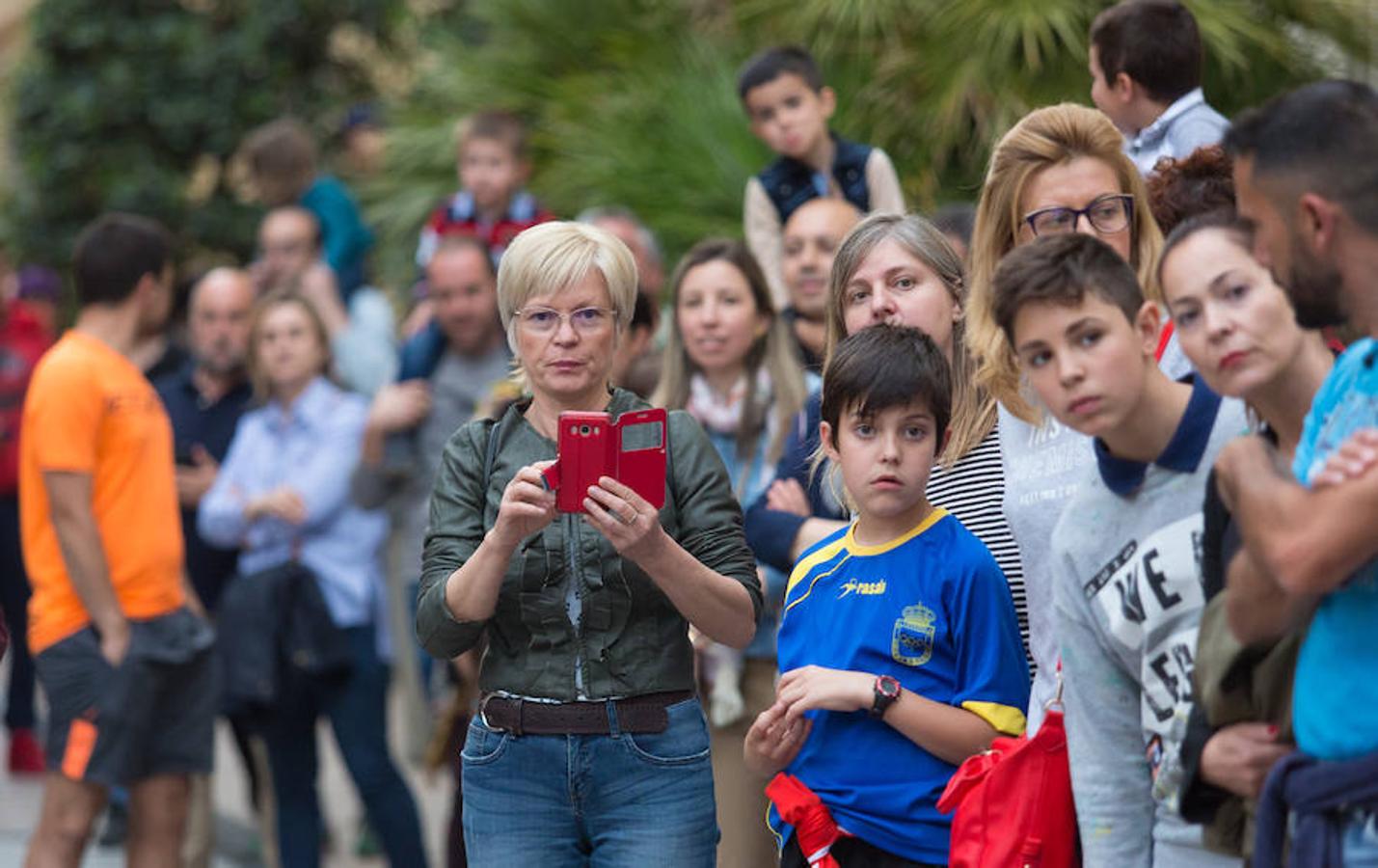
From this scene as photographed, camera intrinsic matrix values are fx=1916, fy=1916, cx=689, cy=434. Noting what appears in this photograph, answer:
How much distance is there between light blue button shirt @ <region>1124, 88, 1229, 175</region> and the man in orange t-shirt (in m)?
3.30

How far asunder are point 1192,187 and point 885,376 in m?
0.75

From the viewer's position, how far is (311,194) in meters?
9.27

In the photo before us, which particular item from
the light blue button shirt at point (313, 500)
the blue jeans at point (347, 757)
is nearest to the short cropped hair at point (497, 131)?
the light blue button shirt at point (313, 500)

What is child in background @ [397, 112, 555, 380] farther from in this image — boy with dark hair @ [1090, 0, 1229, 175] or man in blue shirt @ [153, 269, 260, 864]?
boy with dark hair @ [1090, 0, 1229, 175]

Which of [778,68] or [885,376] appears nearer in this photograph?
[885,376]

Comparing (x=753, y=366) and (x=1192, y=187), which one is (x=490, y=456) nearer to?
(x=1192, y=187)

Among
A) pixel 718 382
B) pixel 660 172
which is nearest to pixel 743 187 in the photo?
pixel 660 172

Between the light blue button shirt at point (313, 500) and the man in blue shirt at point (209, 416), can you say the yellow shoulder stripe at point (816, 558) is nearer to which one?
the light blue button shirt at point (313, 500)

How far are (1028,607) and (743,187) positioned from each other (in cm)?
490

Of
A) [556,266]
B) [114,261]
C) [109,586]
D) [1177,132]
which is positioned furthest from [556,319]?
[114,261]

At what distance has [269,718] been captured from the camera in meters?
6.58

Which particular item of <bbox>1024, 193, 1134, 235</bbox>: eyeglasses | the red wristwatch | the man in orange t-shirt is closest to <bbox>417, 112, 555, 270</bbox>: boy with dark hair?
the man in orange t-shirt

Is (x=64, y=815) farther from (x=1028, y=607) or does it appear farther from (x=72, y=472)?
(x=1028, y=607)

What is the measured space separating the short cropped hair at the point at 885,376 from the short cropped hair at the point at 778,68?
9.58 feet
